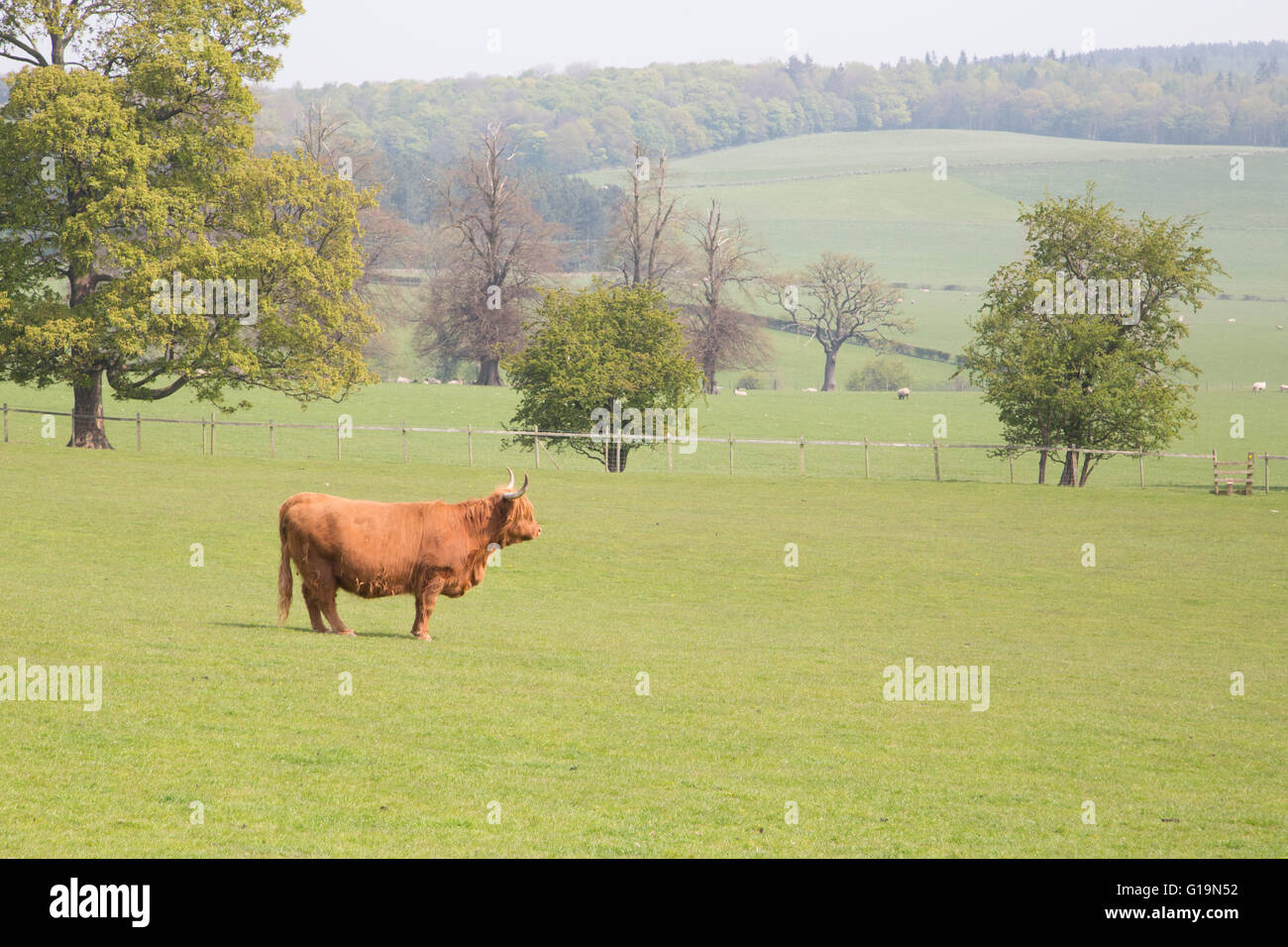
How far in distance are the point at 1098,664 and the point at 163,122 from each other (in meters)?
36.5

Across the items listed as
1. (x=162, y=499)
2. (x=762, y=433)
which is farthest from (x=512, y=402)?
(x=162, y=499)

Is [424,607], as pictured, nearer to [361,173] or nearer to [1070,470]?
[1070,470]

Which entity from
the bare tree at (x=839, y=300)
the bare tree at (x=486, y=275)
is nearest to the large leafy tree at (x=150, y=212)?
the bare tree at (x=486, y=275)

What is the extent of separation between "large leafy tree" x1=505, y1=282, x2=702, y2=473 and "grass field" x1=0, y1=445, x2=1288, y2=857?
19.3 m

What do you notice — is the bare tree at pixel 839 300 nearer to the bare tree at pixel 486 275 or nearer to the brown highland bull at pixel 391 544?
the bare tree at pixel 486 275

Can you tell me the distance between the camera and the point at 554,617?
798 inches

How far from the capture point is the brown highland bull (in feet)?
48.9

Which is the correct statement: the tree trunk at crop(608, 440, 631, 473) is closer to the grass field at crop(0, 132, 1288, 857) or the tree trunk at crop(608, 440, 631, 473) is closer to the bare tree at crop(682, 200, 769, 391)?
the grass field at crop(0, 132, 1288, 857)

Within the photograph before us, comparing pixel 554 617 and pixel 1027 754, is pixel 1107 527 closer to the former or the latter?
pixel 554 617

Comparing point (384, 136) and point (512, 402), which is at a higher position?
point (384, 136)

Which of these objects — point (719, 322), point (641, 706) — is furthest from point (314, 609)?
point (719, 322)

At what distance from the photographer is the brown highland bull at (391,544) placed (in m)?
14.9

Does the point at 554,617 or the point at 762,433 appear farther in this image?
the point at 762,433

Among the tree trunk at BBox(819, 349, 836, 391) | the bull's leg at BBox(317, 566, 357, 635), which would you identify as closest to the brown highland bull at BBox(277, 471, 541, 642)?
the bull's leg at BBox(317, 566, 357, 635)
